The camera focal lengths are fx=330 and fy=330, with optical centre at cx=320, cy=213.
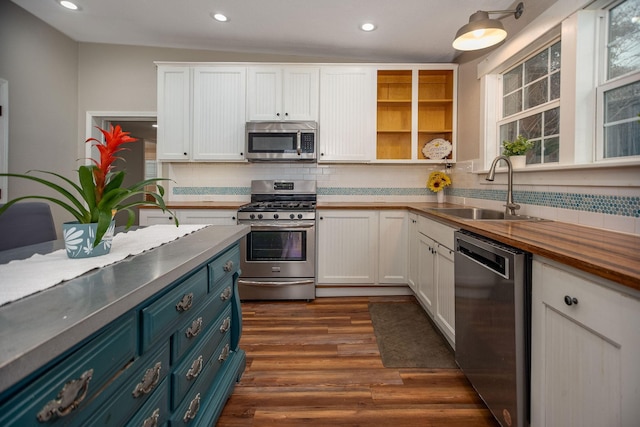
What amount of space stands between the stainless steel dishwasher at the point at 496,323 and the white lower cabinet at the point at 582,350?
4 cm

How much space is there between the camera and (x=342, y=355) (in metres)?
2.21

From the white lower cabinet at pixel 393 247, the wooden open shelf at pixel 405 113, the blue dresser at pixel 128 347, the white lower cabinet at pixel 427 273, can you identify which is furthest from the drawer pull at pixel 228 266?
the wooden open shelf at pixel 405 113

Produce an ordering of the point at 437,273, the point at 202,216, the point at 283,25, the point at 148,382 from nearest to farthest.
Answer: the point at 148,382 → the point at 437,273 → the point at 283,25 → the point at 202,216

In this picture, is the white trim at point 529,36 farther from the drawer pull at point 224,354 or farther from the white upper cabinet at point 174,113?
the white upper cabinet at point 174,113

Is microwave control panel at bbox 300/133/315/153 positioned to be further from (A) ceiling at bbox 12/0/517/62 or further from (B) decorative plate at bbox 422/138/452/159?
(B) decorative plate at bbox 422/138/452/159

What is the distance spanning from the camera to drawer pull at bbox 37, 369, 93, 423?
552mm

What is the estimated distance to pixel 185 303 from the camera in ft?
3.69

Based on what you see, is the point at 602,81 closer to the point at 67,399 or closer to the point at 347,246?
the point at 347,246

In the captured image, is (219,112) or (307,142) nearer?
(307,142)

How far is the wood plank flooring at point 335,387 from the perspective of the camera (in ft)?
5.30

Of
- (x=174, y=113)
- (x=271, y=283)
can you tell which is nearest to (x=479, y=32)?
(x=271, y=283)

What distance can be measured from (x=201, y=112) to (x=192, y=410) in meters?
3.11

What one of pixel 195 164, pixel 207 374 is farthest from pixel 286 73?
pixel 207 374

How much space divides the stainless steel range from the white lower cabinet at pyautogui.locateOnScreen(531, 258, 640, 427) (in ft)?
7.22
